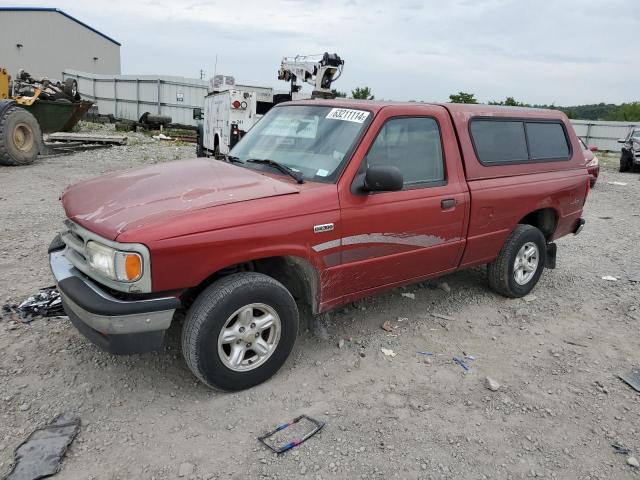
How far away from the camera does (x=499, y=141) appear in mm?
4535

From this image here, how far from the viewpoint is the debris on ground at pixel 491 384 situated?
343 centimetres

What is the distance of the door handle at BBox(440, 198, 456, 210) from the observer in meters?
3.95

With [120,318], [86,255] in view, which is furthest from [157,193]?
[120,318]

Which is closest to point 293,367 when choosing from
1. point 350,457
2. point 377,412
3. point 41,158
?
point 377,412

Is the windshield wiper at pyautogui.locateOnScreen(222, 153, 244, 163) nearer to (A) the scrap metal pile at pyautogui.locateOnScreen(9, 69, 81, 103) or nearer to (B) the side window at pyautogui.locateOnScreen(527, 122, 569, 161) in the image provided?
(B) the side window at pyautogui.locateOnScreen(527, 122, 569, 161)

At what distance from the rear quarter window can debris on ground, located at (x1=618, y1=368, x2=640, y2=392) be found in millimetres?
1965

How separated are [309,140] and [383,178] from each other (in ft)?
2.64

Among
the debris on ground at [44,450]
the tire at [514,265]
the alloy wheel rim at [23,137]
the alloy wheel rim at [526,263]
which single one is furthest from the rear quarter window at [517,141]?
the alloy wheel rim at [23,137]

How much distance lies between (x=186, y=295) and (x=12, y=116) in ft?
32.8

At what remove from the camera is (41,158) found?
12.9 metres

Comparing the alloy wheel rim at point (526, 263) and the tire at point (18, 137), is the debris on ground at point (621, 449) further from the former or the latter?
the tire at point (18, 137)

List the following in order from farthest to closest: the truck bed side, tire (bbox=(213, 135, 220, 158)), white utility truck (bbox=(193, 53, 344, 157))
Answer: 1. tire (bbox=(213, 135, 220, 158))
2. white utility truck (bbox=(193, 53, 344, 157))
3. the truck bed side

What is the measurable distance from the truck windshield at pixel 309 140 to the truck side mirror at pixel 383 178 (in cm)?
25

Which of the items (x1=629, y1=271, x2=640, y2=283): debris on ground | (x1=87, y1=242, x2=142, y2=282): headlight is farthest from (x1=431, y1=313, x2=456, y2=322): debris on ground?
(x1=87, y1=242, x2=142, y2=282): headlight
